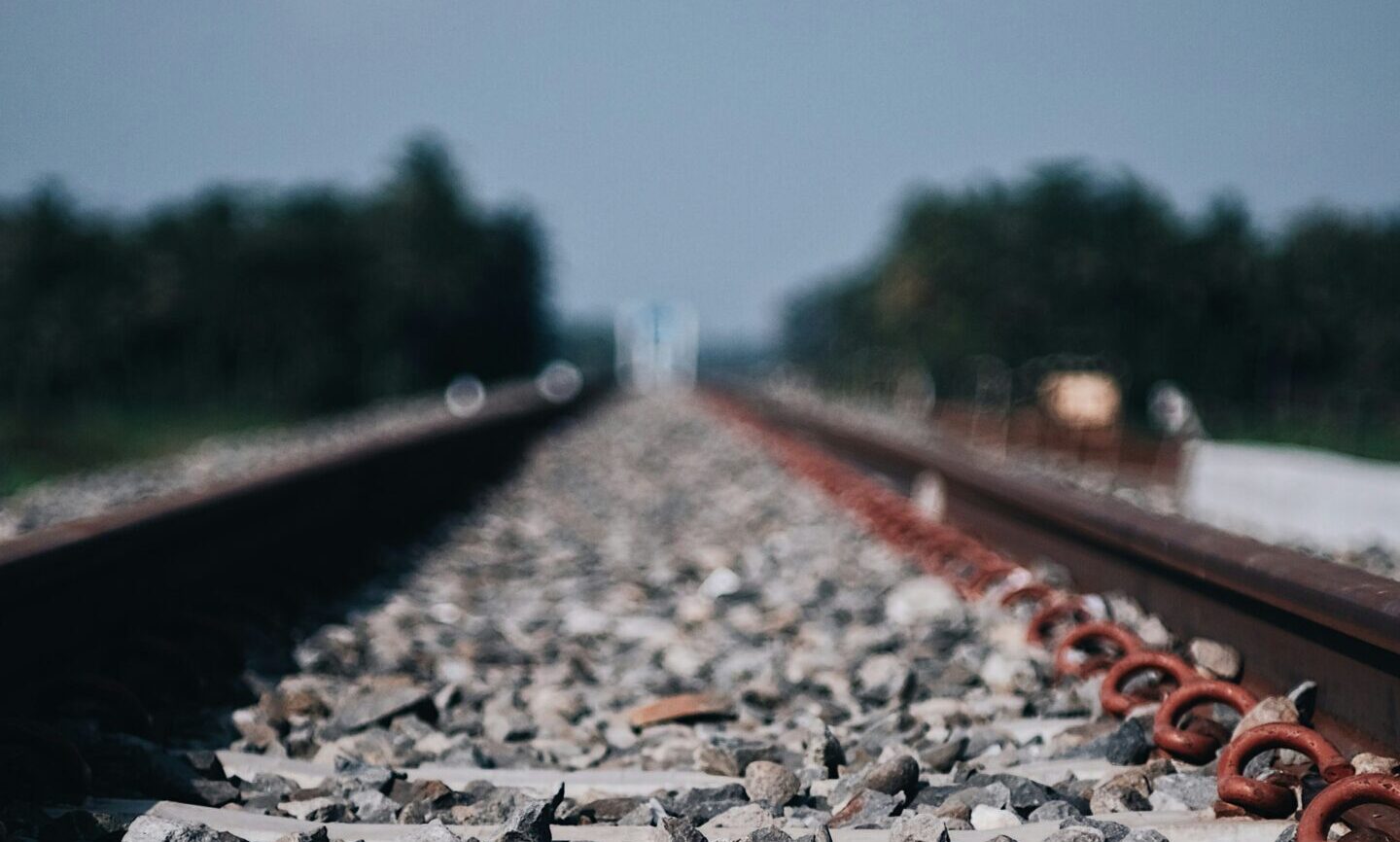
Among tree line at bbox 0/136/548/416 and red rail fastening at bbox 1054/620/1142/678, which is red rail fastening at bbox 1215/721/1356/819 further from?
tree line at bbox 0/136/548/416

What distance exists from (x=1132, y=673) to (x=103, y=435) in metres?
30.4

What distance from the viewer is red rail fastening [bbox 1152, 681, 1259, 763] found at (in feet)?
8.03

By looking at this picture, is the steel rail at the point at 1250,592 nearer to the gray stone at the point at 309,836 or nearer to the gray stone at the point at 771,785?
the gray stone at the point at 771,785

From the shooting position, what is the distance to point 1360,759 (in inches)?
85.9

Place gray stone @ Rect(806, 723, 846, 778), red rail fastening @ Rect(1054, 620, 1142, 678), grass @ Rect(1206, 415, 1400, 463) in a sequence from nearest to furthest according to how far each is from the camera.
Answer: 1. gray stone @ Rect(806, 723, 846, 778)
2. red rail fastening @ Rect(1054, 620, 1142, 678)
3. grass @ Rect(1206, 415, 1400, 463)

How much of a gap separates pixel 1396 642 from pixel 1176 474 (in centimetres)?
1029

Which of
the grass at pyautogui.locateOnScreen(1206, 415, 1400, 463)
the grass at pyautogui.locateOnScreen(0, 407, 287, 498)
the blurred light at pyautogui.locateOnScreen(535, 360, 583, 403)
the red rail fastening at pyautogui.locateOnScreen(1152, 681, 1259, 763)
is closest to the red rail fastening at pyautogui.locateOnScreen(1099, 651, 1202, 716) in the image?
the red rail fastening at pyautogui.locateOnScreen(1152, 681, 1259, 763)

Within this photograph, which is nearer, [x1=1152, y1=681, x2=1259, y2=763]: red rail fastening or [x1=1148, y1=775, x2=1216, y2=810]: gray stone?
[x1=1148, y1=775, x2=1216, y2=810]: gray stone

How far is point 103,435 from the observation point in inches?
1168

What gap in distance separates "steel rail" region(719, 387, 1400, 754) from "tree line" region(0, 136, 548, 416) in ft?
141

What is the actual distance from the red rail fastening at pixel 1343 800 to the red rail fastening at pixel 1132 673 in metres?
0.85

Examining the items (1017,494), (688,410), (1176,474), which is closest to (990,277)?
(688,410)

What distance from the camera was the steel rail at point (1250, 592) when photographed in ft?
7.55

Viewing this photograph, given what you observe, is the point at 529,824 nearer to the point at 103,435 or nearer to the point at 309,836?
the point at 309,836
